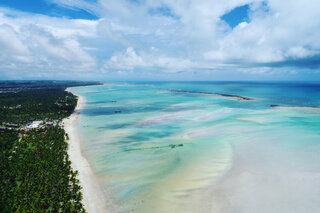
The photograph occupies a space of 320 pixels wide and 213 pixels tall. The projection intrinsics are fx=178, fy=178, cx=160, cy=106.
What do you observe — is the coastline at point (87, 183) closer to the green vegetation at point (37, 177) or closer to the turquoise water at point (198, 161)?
the green vegetation at point (37, 177)

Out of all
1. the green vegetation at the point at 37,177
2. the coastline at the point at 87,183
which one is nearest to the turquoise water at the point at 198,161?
the coastline at the point at 87,183

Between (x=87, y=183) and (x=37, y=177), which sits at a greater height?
(x=37, y=177)

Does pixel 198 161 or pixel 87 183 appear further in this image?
pixel 198 161

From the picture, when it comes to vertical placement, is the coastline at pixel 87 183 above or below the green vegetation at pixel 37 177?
below

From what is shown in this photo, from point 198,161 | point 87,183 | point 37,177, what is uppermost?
point 37,177

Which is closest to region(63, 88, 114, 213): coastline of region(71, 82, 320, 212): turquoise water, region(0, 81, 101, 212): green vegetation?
region(0, 81, 101, 212): green vegetation

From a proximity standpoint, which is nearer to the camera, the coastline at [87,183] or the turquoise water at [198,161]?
the coastline at [87,183]

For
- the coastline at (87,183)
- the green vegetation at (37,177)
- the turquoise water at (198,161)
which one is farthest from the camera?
the turquoise water at (198,161)

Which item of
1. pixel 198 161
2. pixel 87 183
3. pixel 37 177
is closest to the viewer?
pixel 87 183

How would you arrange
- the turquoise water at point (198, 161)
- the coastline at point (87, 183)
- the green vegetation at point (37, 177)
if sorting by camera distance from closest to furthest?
the green vegetation at point (37, 177)
the coastline at point (87, 183)
the turquoise water at point (198, 161)

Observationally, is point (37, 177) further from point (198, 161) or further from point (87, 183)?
point (198, 161)

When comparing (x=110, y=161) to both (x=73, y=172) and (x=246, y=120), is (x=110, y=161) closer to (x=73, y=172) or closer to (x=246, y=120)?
(x=73, y=172)

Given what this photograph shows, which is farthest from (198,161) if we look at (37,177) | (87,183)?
(37,177)
